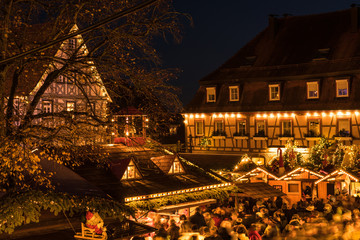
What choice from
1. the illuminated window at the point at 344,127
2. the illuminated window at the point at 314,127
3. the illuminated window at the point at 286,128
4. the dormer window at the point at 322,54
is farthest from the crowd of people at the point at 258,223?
the dormer window at the point at 322,54

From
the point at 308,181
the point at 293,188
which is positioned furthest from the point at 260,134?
the point at 308,181

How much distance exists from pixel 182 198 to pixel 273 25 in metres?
21.3

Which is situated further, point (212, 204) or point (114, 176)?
point (212, 204)

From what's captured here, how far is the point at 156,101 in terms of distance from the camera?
14562mm

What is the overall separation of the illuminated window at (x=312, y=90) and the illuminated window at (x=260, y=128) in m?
3.27

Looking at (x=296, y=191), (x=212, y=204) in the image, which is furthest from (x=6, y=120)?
(x=296, y=191)

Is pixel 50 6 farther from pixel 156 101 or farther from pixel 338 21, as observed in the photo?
pixel 338 21

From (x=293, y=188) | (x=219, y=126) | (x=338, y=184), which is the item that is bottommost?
(x=293, y=188)

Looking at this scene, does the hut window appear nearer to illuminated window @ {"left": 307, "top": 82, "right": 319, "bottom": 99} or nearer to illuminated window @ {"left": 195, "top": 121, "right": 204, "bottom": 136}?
illuminated window @ {"left": 307, "top": 82, "right": 319, "bottom": 99}

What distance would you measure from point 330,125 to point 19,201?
69.3ft

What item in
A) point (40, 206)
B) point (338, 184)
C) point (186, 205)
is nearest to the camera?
point (40, 206)

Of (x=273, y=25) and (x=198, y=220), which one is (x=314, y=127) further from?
(x=198, y=220)

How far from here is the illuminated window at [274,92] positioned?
31.3 m

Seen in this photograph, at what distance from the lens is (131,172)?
17.0 meters
